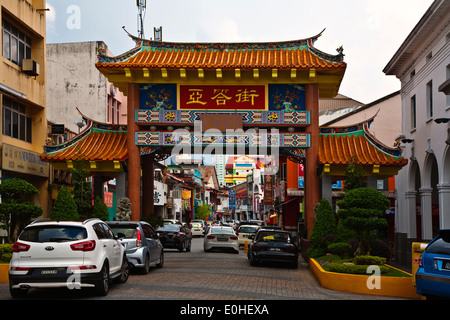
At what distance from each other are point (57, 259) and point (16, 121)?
49.4ft

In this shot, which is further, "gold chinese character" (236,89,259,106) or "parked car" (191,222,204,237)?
"parked car" (191,222,204,237)

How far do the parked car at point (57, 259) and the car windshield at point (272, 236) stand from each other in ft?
32.9

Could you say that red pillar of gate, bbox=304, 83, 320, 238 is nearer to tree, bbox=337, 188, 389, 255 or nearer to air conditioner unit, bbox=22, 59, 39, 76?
tree, bbox=337, 188, 389, 255

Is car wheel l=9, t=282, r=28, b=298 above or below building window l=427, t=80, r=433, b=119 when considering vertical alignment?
below

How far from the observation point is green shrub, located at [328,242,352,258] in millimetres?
18781

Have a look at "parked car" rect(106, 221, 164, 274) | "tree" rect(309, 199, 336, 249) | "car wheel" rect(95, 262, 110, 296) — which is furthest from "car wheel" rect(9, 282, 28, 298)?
"tree" rect(309, 199, 336, 249)

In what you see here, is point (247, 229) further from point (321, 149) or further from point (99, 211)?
point (99, 211)

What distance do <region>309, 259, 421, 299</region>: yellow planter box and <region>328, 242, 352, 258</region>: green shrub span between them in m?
3.46

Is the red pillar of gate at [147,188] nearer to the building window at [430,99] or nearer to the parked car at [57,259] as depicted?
the building window at [430,99]

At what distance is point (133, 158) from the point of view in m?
25.0

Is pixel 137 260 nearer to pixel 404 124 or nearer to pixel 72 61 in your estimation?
pixel 404 124

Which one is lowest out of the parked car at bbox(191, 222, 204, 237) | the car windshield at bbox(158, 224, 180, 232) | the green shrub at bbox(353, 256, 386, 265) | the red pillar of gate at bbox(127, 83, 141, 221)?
the parked car at bbox(191, 222, 204, 237)

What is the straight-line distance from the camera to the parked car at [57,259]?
1190 cm

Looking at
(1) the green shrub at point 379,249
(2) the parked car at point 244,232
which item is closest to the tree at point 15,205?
(1) the green shrub at point 379,249
